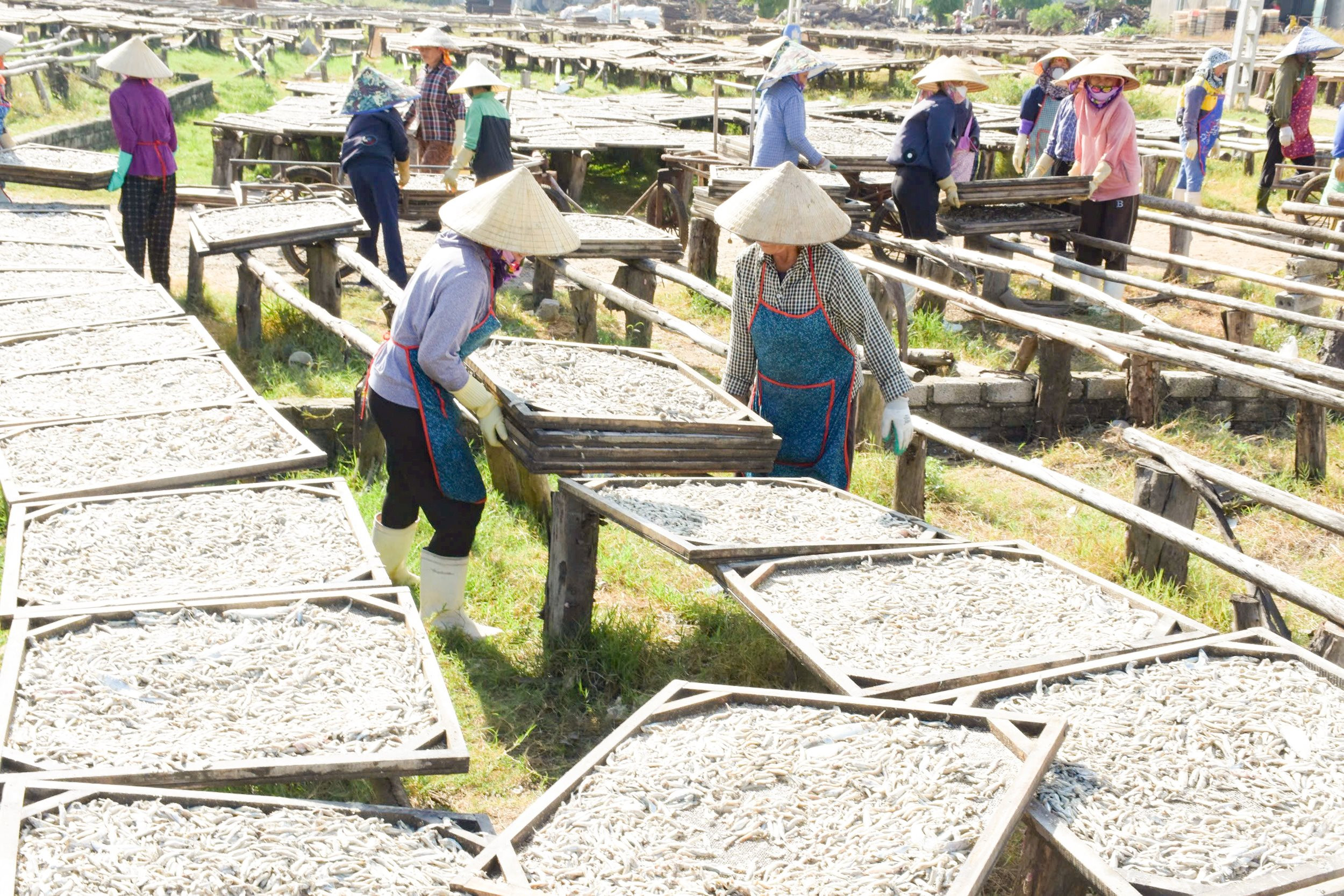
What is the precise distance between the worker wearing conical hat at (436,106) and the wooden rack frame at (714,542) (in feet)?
18.8

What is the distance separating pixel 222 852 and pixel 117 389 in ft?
9.89

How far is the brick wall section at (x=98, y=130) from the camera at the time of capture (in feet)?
44.8

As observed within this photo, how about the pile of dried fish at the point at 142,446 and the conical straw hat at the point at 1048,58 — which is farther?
the conical straw hat at the point at 1048,58

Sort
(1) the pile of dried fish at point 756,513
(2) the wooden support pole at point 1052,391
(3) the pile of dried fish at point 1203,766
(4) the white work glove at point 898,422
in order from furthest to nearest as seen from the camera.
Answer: (2) the wooden support pole at point 1052,391 < (4) the white work glove at point 898,422 < (1) the pile of dried fish at point 756,513 < (3) the pile of dried fish at point 1203,766

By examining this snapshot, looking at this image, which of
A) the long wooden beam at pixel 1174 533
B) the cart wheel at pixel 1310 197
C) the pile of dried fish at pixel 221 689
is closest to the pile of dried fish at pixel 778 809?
the pile of dried fish at pixel 221 689

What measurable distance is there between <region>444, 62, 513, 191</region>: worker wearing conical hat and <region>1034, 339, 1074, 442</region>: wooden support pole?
3.91 metres

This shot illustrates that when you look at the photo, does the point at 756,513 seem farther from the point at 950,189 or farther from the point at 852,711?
the point at 950,189

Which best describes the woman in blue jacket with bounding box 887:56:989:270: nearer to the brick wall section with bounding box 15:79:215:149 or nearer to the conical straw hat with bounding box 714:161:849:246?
the conical straw hat with bounding box 714:161:849:246

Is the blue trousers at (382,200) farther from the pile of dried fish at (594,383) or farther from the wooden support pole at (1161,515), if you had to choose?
the wooden support pole at (1161,515)

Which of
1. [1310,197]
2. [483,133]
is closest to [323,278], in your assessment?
[483,133]

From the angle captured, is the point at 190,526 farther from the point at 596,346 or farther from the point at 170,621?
the point at 596,346

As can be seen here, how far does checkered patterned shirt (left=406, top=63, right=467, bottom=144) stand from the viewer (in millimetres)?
9734

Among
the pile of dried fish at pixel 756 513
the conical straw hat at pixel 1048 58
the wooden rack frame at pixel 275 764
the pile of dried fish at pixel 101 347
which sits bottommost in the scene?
the wooden rack frame at pixel 275 764

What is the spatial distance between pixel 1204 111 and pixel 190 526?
32.2 feet
